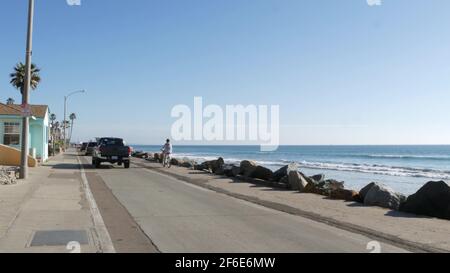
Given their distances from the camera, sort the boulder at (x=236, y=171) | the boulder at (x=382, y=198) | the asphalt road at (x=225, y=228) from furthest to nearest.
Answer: the boulder at (x=236, y=171) < the boulder at (x=382, y=198) < the asphalt road at (x=225, y=228)

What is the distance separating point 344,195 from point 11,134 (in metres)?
22.9

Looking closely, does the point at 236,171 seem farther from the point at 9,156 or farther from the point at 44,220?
the point at 44,220

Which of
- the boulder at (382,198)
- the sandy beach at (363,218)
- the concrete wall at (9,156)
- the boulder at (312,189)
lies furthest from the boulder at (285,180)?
the concrete wall at (9,156)

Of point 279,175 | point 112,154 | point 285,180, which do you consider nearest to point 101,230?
point 285,180

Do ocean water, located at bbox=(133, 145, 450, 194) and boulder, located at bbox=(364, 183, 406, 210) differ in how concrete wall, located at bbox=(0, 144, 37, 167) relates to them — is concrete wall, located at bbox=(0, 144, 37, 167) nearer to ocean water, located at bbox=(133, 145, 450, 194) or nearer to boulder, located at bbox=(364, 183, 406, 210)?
ocean water, located at bbox=(133, 145, 450, 194)

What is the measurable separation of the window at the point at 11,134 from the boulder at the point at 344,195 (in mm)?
22170

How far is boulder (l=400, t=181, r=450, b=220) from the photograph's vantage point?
12.9m

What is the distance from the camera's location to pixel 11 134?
1261 inches

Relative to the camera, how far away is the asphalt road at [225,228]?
330 inches

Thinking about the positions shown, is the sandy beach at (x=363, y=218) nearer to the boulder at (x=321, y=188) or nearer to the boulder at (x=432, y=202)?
the boulder at (x=432, y=202)

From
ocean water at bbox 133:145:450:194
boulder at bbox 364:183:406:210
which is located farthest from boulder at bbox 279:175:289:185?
ocean water at bbox 133:145:450:194

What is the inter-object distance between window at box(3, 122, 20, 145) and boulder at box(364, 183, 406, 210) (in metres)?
23.9

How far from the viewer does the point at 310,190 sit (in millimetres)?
18625
